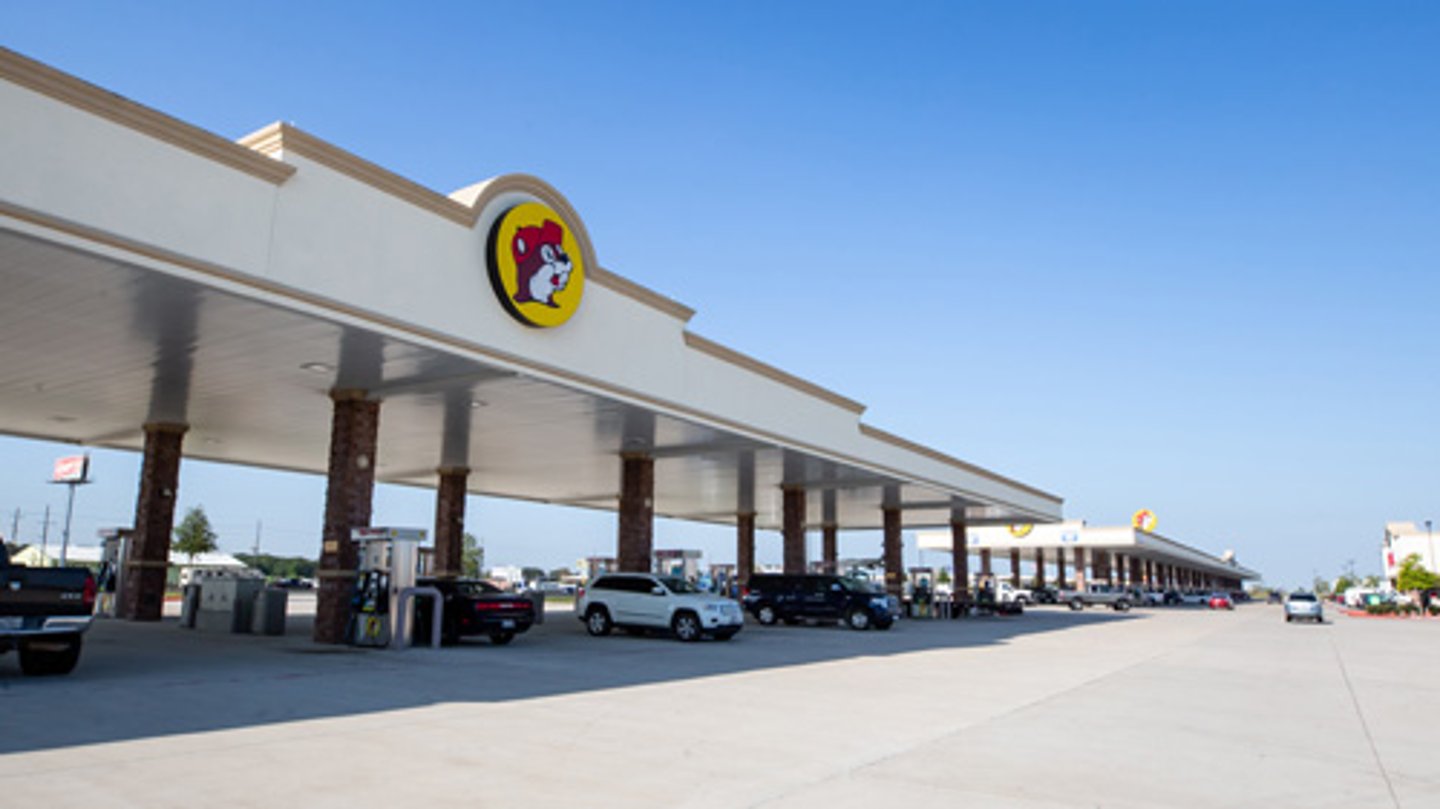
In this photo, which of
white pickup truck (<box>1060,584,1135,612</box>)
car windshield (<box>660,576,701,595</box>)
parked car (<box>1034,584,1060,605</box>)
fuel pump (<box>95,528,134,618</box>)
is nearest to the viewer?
car windshield (<box>660,576,701,595</box>)

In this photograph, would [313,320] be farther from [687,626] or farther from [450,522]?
[450,522]

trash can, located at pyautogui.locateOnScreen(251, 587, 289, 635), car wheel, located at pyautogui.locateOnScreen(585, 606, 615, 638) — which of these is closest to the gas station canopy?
trash can, located at pyautogui.locateOnScreen(251, 587, 289, 635)

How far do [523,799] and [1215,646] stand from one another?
24.4 metres

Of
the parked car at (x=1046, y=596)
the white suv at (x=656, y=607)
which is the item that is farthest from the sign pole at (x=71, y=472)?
the parked car at (x=1046, y=596)

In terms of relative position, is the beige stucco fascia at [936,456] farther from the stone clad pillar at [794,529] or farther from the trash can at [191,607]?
the trash can at [191,607]

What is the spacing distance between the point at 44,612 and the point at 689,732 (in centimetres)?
878

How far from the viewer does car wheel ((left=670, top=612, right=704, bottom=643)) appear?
23.8 meters

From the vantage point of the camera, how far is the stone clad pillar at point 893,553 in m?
43.6

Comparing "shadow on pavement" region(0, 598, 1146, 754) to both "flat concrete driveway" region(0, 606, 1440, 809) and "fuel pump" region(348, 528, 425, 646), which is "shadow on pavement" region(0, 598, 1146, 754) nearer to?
"flat concrete driveway" region(0, 606, 1440, 809)

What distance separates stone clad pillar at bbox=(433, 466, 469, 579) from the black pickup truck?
66.8 ft

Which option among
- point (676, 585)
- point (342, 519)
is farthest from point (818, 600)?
point (342, 519)

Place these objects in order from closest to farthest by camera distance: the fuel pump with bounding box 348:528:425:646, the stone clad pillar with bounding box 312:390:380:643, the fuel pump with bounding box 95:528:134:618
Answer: the fuel pump with bounding box 348:528:425:646 → the stone clad pillar with bounding box 312:390:380:643 → the fuel pump with bounding box 95:528:134:618

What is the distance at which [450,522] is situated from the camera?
34.4 metres

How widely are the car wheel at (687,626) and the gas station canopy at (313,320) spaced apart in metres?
4.76
